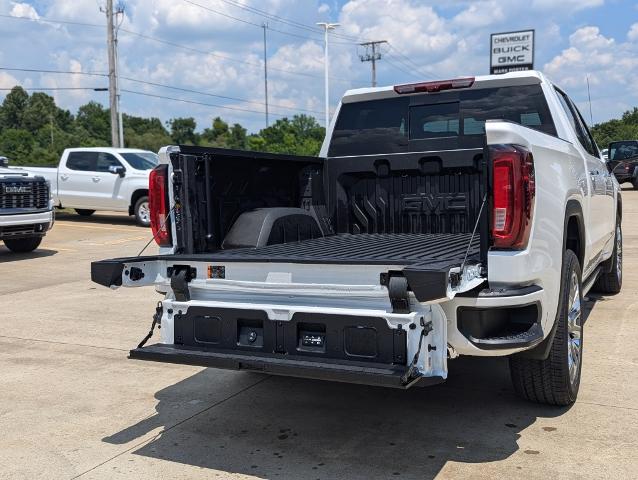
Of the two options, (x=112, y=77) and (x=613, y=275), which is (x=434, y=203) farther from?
(x=112, y=77)

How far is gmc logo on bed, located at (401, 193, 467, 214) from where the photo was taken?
5582 mm

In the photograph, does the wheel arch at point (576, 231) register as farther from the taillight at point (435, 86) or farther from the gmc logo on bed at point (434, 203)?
the taillight at point (435, 86)

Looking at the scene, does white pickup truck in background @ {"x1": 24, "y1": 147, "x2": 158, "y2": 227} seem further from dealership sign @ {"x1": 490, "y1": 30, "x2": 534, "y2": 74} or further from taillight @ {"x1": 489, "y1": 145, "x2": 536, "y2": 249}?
dealership sign @ {"x1": 490, "y1": 30, "x2": 534, "y2": 74}

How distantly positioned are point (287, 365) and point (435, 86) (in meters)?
2.94

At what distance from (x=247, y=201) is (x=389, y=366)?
1.86m

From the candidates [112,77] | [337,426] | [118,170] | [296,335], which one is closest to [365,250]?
[296,335]

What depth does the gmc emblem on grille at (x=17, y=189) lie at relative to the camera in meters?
11.8

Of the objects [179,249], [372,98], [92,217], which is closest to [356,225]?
[372,98]

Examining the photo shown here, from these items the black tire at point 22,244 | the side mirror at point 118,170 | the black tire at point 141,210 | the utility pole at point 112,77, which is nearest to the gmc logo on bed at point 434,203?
the black tire at point 22,244

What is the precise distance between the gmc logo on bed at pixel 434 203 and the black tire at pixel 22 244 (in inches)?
Result: 360

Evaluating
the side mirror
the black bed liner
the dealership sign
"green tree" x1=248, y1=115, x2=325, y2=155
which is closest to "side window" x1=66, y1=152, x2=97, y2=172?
the side mirror

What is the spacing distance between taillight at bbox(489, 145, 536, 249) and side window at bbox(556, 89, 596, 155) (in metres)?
2.24

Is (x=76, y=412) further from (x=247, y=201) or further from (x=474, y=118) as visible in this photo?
(x=474, y=118)

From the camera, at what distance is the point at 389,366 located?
3.42m
